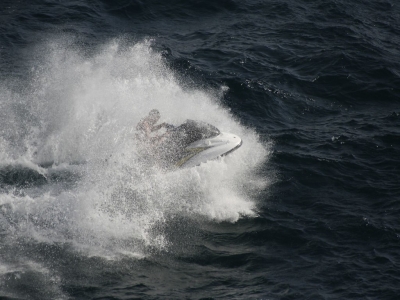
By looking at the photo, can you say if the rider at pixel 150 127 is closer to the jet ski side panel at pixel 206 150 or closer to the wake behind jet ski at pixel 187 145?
the wake behind jet ski at pixel 187 145

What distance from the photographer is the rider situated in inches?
736

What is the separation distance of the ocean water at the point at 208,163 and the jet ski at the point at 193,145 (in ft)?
1.40

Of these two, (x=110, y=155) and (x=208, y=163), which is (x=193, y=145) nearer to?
(x=208, y=163)

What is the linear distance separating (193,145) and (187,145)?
20 cm

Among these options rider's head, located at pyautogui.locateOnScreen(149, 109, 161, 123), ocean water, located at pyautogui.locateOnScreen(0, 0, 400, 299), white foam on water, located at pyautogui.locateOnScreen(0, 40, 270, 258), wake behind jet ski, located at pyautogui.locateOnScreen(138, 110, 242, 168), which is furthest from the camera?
rider's head, located at pyautogui.locateOnScreen(149, 109, 161, 123)

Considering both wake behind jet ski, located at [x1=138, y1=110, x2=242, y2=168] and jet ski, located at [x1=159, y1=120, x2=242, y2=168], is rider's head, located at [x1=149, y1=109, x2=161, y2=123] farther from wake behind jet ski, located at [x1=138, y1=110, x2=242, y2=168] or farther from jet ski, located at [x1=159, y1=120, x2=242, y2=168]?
jet ski, located at [x1=159, y1=120, x2=242, y2=168]

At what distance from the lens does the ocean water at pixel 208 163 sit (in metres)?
14.6

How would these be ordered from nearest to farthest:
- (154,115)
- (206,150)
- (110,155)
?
1. (206,150)
2. (110,155)
3. (154,115)

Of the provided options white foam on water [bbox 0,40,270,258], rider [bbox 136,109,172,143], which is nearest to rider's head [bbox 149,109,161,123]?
rider [bbox 136,109,172,143]

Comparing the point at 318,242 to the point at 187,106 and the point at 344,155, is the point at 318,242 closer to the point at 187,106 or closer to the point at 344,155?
the point at 344,155

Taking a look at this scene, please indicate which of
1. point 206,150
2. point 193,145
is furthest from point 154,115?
point 206,150

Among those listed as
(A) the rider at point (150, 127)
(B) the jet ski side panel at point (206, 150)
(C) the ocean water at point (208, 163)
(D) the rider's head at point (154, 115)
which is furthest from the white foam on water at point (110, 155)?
(D) the rider's head at point (154, 115)

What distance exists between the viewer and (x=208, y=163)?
18828 mm

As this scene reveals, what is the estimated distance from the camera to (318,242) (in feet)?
52.3
